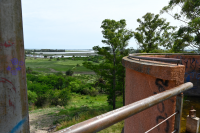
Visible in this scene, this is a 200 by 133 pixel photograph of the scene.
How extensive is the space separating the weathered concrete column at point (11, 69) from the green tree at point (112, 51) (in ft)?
54.1

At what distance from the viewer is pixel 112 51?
61.3 feet

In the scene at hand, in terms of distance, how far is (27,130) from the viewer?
2.97 feet

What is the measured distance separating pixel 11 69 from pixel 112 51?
18.1 m

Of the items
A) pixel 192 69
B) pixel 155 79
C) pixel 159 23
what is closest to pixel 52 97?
pixel 159 23

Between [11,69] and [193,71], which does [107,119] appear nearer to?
[11,69]

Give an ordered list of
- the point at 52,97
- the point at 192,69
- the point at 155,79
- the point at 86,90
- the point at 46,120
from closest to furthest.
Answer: the point at 155,79
the point at 192,69
the point at 46,120
the point at 52,97
the point at 86,90

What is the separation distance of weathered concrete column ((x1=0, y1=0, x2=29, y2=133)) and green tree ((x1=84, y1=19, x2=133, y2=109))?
1648 cm

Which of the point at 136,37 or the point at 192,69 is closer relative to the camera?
the point at 192,69

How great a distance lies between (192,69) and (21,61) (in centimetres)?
666

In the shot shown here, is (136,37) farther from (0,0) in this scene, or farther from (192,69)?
(0,0)

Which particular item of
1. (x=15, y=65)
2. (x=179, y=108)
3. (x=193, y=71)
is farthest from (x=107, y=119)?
(x=193, y=71)

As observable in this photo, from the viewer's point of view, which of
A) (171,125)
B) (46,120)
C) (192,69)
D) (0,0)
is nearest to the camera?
(0,0)

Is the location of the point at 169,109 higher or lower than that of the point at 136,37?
lower

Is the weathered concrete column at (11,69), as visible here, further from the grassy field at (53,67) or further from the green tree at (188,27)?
the grassy field at (53,67)
